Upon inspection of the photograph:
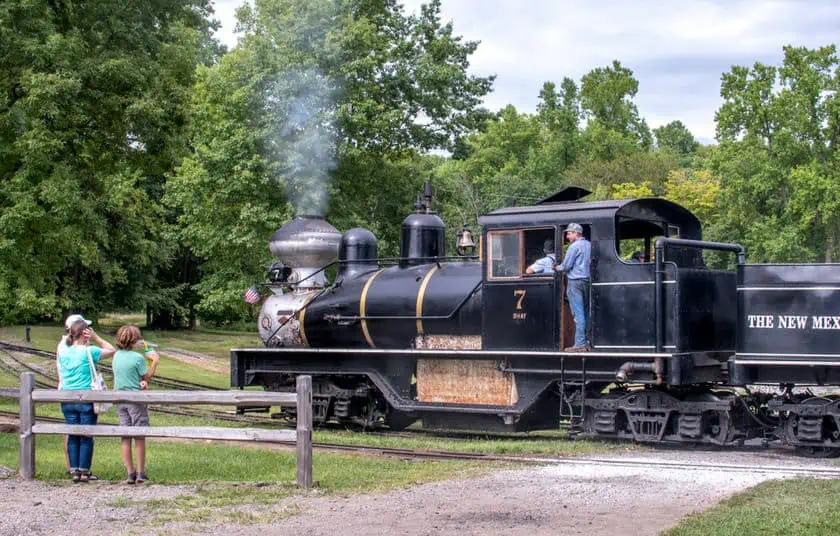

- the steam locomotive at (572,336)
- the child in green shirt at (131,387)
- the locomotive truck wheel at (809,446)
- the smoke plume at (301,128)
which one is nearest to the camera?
the child in green shirt at (131,387)

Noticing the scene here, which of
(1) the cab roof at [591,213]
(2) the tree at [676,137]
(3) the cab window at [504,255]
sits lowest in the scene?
(3) the cab window at [504,255]

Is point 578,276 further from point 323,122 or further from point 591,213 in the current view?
point 323,122

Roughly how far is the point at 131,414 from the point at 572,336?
6454mm

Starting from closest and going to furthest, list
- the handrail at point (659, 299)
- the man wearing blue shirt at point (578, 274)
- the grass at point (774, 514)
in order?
1. the grass at point (774, 514)
2. the handrail at point (659, 299)
3. the man wearing blue shirt at point (578, 274)

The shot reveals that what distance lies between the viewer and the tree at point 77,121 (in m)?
20.8

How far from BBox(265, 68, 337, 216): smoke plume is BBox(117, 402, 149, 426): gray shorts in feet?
57.2

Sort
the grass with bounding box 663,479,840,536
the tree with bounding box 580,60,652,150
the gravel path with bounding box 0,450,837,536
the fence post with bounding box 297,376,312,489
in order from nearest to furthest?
the grass with bounding box 663,479,840,536 → the gravel path with bounding box 0,450,837,536 → the fence post with bounding box 297,376,312,489 → the tree with bounding box 580,60,652,150

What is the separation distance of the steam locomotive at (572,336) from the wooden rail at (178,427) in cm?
477

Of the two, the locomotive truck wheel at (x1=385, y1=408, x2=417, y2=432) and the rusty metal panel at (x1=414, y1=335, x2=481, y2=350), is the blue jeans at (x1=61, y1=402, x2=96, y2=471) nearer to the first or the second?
the rusty metal panel at (x1=414, y1=335, x2=481, y2=350)

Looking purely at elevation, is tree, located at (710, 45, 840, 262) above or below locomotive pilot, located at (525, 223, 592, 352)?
above

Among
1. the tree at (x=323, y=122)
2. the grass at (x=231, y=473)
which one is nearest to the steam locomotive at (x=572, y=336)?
the grass at (x=231, y=473)

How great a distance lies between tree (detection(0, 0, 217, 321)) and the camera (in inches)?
819

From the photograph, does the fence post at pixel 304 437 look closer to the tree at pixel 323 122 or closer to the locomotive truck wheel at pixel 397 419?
the locomotive truck wheel at pixel 397 419

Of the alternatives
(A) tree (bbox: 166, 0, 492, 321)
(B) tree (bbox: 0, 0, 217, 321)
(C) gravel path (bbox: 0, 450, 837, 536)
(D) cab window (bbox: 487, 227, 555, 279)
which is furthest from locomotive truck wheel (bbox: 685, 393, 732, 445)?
(A) tree (bbox: 166, 0, 492, 321)
